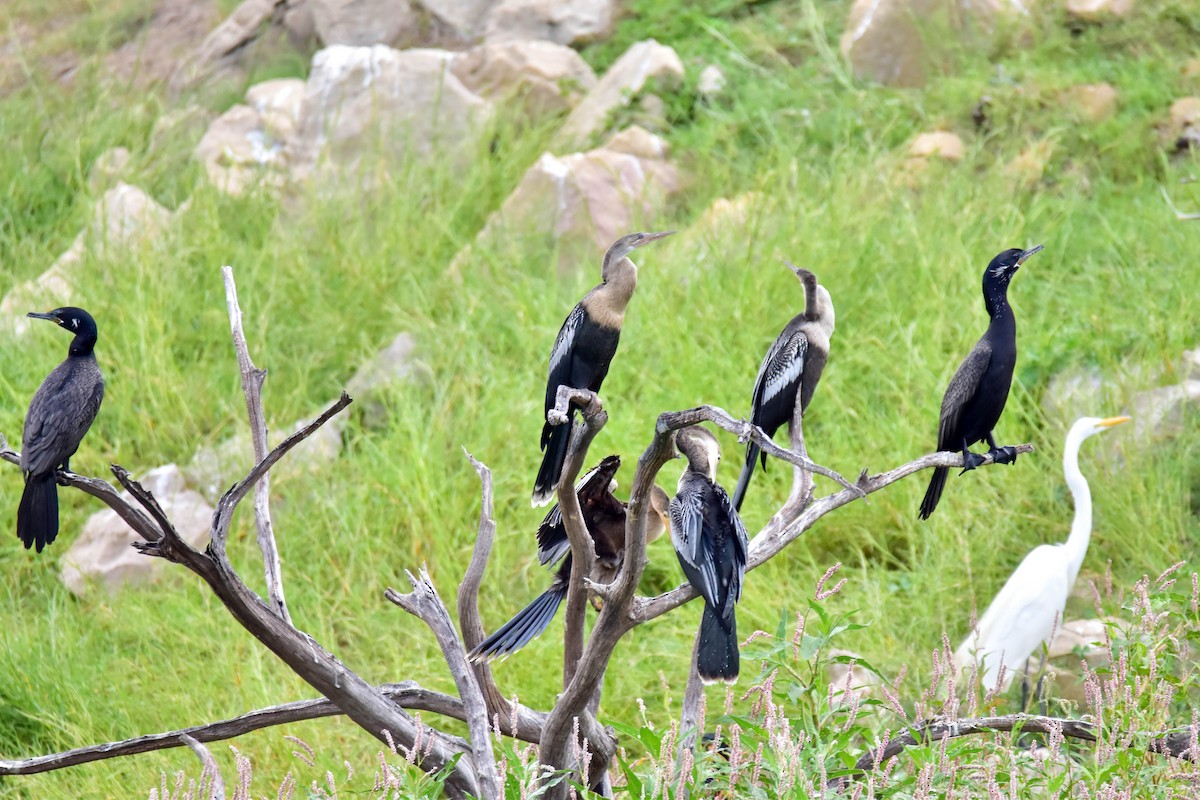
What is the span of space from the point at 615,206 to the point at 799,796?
4792 millimetres

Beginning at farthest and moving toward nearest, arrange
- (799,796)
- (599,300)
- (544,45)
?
(544,45) → (599,300) → (799,796)

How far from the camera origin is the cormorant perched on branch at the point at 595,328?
9.52 ft

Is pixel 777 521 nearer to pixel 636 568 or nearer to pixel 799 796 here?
pixel 636 568

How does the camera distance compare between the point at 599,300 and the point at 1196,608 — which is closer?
the point at 1196,608

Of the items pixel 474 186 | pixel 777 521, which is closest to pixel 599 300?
pixel 777 521

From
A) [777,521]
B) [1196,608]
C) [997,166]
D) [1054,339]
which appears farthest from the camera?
[997,166]

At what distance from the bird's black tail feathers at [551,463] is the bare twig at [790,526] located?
543 mm

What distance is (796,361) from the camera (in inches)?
125

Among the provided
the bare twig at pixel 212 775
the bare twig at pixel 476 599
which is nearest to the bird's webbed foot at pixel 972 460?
the bare twig at pixel 476 599

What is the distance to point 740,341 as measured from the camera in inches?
207

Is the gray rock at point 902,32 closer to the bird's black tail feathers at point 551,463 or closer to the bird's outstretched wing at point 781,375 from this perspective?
the bird's outstretched wing at point 781,375

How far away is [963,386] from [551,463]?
100cm

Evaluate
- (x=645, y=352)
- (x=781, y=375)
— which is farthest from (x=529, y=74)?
(x=781, y=375)

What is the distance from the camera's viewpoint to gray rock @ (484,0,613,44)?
8766 millimetres
